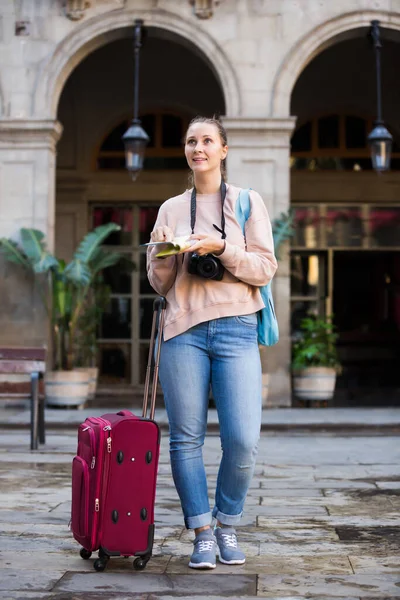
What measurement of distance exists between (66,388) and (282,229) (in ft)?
11.5

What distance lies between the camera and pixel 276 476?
8500 mm

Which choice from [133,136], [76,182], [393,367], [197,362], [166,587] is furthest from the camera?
A: [393,367]

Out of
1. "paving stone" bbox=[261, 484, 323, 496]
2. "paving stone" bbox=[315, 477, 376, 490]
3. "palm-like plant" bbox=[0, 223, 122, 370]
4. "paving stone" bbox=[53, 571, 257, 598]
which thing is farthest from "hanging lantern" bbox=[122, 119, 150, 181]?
"paving stone" bbox=[53, 571, 257, 598]

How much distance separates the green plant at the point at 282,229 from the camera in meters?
14.6

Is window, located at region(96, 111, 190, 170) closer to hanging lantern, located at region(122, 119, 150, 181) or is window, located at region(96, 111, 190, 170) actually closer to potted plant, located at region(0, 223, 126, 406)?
potted plant, located at region(0, 223, 126, 406)

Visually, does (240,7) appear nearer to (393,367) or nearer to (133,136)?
(133,136)

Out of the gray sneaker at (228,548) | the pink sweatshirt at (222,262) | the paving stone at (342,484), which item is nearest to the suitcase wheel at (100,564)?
the gray sneaker at (228,548)

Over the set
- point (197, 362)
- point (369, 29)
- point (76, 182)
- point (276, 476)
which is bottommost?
point (276, 476)

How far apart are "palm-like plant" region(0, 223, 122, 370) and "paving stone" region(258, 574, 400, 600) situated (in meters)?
10.1

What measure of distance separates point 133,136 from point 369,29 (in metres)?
3.63

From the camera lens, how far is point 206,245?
4.70 m

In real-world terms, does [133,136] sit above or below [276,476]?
above

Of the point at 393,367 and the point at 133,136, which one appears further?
the point at 393,367

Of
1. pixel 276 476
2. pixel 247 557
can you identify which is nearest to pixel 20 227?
pixel 276 476
